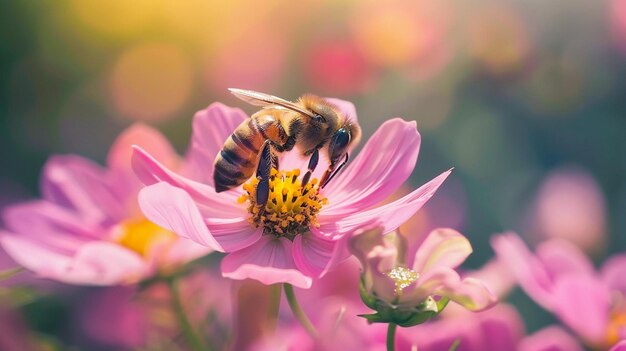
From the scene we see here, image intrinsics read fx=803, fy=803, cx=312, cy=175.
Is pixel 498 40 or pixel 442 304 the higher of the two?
pixel 442 304

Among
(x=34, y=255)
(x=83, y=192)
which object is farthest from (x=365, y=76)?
(x=34, y=255)

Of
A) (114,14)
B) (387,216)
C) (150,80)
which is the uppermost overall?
(387,216)

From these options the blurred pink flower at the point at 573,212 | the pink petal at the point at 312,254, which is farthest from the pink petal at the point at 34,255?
the blurred pink flower at the point at 573,212

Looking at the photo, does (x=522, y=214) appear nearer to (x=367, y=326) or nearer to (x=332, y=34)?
(x=332, y=34)

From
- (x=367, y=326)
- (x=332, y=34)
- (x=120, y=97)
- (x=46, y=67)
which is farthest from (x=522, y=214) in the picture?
(x=367, y=326)

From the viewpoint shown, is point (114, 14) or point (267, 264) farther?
point (114, 14)

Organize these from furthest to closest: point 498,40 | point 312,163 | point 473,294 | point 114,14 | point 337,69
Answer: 1. point 498,40
2. point 114,14
3. point 337,69
4. point 312,163
5. point 473,294

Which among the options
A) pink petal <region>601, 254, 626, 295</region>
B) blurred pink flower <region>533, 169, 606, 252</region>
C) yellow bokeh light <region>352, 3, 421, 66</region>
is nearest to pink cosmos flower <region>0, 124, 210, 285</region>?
pink petal <region>601, 254, 626, 295</region>

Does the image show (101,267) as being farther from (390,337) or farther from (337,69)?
(337,69)
